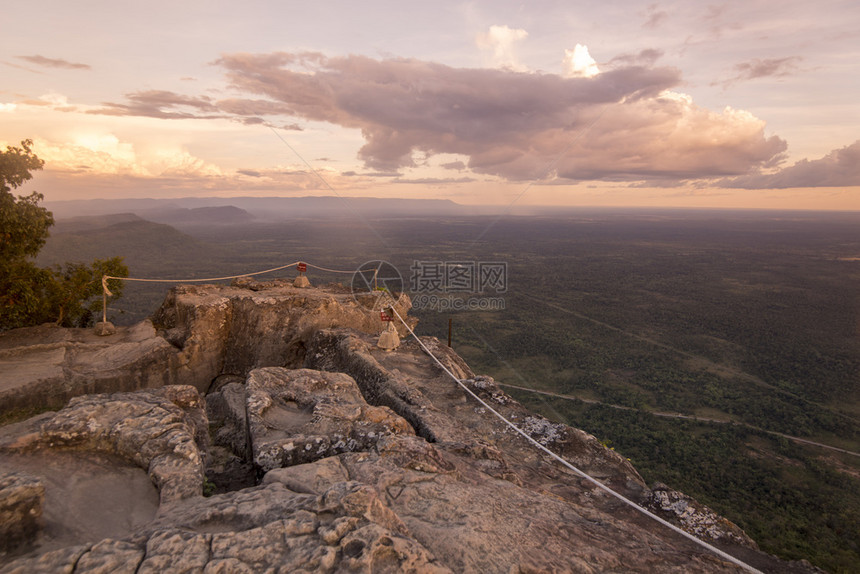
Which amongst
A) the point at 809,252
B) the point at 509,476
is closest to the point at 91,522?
the point at 509,476

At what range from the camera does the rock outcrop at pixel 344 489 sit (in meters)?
3.89

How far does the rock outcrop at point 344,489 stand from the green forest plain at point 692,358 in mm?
3763

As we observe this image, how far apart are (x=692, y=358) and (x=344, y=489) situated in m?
55.9

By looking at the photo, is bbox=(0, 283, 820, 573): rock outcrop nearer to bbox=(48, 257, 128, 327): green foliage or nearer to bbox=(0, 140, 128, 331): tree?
bbox=(0, 140, 128, 331): tree

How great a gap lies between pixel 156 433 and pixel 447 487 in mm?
4201

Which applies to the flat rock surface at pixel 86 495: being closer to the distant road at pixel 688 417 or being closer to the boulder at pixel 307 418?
the boulder at pixel 307 418

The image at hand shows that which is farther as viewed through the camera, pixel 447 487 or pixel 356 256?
pixel 356 256

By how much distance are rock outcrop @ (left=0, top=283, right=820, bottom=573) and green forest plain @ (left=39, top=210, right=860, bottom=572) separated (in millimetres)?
3763

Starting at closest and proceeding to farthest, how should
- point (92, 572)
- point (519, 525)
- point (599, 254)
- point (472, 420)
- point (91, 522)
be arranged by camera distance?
point (92, 572) < point (91, 522) < point (519, 525) < point (472, 420) < point (599, 254)

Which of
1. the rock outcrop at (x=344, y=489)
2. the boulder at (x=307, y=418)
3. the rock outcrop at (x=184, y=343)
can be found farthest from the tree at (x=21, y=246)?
the boulder at (x=307, y=418)

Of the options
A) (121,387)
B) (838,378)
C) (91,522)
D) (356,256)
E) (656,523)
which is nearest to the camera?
(91,522)

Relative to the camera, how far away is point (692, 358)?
49.9 meters

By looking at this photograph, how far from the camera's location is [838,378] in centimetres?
4362

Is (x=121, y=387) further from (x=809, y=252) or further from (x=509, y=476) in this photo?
(x=809, y=252)
